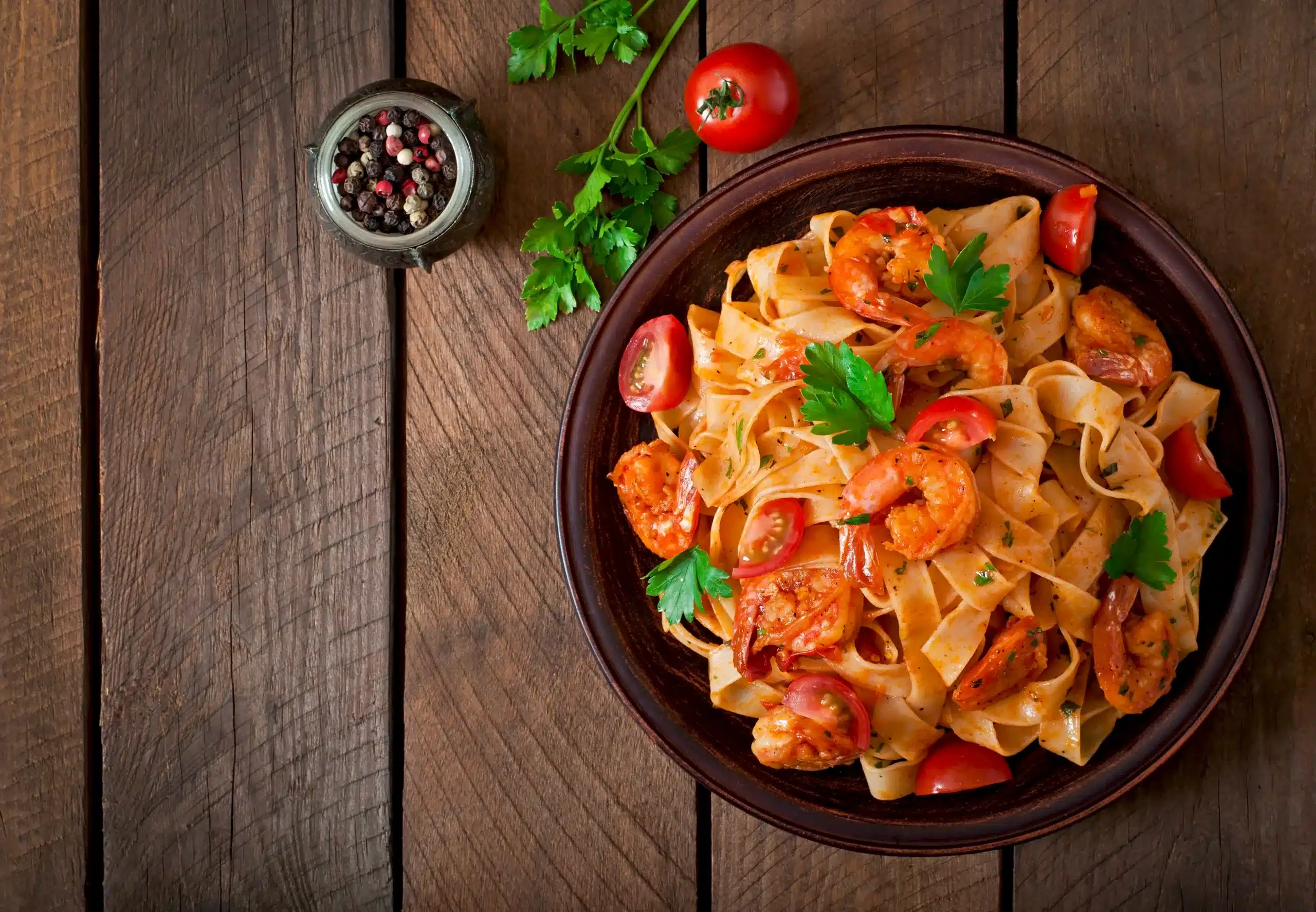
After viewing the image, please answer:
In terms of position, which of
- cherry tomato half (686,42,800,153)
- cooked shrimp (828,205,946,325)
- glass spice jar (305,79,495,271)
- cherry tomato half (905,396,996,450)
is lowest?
cherry tomato half (905,396,996,450)

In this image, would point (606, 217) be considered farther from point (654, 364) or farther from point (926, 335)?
point (926, 335)

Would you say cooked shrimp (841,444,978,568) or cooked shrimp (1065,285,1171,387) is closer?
cooked shrimp (841,444,978,568)

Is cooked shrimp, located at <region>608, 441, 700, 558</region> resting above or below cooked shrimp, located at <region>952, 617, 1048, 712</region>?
above

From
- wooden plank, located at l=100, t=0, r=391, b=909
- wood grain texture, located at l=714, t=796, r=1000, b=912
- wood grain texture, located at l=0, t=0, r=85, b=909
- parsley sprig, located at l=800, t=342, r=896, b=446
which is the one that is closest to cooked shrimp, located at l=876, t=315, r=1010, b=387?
parsley sprig, located at l=800, t=342, r=896, b=446

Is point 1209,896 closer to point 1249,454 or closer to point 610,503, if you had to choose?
point 1249,454

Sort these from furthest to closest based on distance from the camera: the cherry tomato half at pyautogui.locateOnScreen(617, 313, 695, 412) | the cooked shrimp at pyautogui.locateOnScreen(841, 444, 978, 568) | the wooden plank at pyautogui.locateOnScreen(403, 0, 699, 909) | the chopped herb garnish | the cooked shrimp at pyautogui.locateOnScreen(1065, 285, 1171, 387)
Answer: the wooden plank at pyautogui.locateOnScreen(403, 0, 699, 909) → the cherry tomato half at pyautogui.locateOnScreen(617, 313, 695, 412) → the cooked shrimp at pyautogui.locateOnScreen(1065, 285, 1171, 387) → the chopped herb garnish → the cooked shrimp at pyautogui.locateOnScreen(841, 444, 978, 568)

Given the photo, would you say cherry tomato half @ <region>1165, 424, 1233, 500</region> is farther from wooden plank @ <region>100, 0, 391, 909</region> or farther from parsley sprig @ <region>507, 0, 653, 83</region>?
wooden plank @ <region>100, 0, 391, 909</region>

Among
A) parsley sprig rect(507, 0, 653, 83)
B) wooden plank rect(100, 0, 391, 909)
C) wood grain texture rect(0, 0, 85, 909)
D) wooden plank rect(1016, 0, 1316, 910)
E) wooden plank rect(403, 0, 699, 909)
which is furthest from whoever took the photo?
wood grain texture rect(0, 0, 85, 909)
